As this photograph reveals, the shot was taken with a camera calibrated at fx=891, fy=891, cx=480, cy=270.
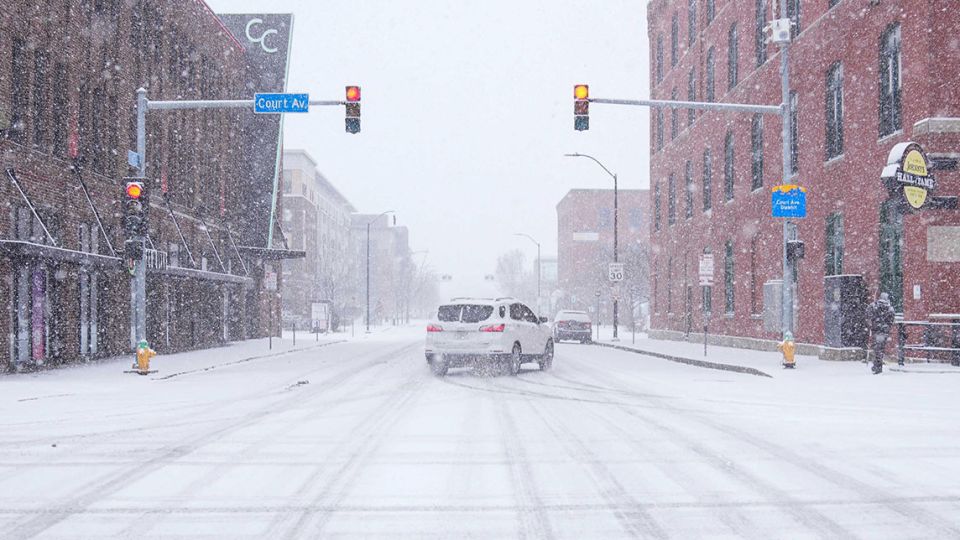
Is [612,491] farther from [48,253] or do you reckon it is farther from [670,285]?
[670,285]

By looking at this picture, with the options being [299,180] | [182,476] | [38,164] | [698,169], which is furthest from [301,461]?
[299,180]

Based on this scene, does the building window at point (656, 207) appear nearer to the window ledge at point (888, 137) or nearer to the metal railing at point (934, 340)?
the window ledge at point (888, 137)

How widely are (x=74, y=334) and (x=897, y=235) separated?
2088 centimetres

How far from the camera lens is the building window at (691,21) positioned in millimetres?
42000

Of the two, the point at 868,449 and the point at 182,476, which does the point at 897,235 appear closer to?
the point at 868,449

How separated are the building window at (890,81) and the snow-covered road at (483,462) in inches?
332

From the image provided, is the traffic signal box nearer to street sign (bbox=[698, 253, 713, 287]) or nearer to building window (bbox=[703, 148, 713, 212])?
street sign (bbox=[698, 253, 713, 287])

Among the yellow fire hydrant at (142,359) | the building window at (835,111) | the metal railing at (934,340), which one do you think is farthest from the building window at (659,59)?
the yellow fire hydrant at (142,359)

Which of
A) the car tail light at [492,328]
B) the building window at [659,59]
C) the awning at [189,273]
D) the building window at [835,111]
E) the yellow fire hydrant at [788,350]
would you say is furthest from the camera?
the building window at [659,59]

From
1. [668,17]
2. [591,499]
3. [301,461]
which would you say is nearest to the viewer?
[591,499]

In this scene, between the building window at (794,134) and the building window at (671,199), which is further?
the building window at (671,199)

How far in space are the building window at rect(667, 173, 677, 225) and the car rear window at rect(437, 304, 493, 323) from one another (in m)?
27.3

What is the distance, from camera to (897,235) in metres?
21.7

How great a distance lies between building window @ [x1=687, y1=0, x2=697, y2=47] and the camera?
42000mm
